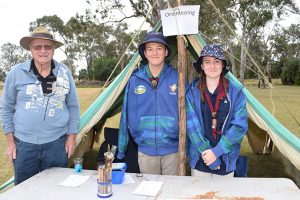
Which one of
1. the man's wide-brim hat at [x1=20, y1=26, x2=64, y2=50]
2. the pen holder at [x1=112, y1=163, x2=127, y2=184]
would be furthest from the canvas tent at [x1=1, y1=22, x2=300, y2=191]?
the pen holder at [x1=112, y1=163, x2=127, y2=184]

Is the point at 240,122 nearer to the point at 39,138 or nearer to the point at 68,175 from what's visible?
the point at 68,175

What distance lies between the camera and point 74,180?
8.09ft

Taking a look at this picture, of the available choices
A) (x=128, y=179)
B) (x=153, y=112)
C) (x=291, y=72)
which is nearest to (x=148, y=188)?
(x=128, y=179)

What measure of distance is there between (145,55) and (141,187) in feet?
4.28

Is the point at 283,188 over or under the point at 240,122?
under

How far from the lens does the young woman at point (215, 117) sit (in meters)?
2.64

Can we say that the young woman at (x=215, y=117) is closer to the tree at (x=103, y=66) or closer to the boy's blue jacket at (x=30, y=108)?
the boy's blue jacket at (x=30, y=108)

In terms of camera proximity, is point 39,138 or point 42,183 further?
point 39,138

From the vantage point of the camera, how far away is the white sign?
2.93m

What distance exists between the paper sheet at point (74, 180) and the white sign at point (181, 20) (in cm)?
145

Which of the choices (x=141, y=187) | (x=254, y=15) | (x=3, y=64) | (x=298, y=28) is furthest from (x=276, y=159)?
(x=3, y=64)

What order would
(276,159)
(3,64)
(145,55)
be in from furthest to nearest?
(3,64) → (276,159) → (145,55)

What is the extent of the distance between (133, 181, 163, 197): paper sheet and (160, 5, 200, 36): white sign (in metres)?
1.36

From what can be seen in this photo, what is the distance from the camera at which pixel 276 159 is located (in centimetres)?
539
